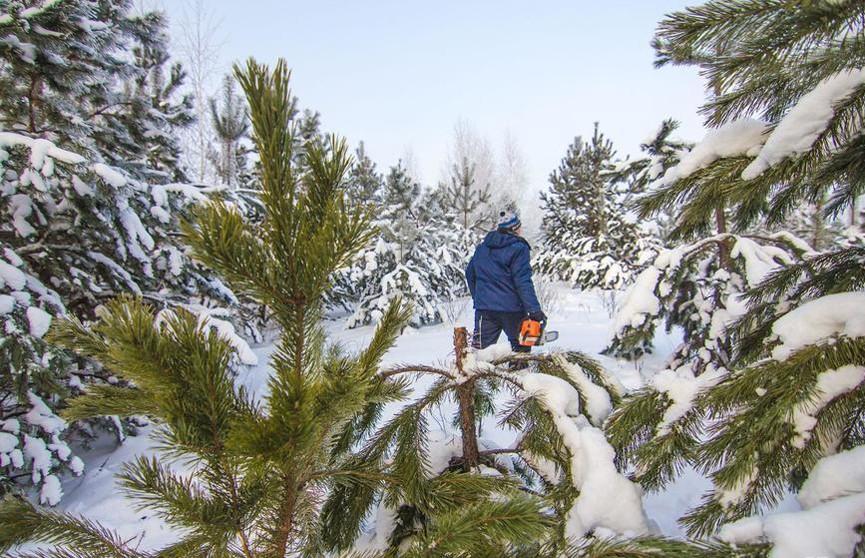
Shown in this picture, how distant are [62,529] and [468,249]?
14.3 m

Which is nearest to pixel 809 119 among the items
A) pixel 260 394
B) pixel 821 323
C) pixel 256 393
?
pixel 821 323

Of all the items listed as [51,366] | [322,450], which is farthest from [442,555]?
[51,366]

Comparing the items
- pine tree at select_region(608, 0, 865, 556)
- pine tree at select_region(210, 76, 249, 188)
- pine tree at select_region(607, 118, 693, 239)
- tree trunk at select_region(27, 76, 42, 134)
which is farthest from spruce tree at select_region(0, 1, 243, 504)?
pine tree at select_region(210, 76, 249, 188)

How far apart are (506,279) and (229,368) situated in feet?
12.1

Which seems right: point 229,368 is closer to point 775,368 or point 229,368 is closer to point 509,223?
point 775,368

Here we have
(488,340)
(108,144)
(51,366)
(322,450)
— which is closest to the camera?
(322,450)

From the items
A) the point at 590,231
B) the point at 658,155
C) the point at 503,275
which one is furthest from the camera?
the point at 590,231

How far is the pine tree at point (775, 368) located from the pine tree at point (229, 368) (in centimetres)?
83

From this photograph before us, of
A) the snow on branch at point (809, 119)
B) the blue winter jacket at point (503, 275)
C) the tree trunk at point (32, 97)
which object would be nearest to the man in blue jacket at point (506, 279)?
the blue winter jacket at point (503, 275)

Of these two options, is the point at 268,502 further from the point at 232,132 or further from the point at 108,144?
the point at 232,132

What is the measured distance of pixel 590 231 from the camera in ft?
51.3

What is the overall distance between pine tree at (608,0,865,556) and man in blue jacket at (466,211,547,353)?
2.78 m

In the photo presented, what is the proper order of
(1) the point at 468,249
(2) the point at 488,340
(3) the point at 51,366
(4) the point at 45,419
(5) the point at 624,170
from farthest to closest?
1. (1) the point at 468,249
2. (5) the point at 624,170
3. (2) the point at 488,340
4. (4) the point at 45,419
5. (3) the point at 51,366

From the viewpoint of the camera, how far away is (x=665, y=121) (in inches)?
197
